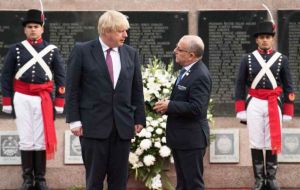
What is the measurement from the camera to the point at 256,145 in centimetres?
753

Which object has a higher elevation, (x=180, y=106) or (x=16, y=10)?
(x=16, y=10)

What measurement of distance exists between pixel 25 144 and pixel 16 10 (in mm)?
1699

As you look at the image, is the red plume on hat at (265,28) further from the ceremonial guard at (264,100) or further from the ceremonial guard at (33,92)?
the ceremonial guard at (33,92)

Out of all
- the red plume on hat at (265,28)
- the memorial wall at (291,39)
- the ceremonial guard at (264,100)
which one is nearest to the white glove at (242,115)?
the ceremonial guard at (264,100)

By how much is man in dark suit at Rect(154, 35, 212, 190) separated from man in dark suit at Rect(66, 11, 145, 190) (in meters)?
0.38

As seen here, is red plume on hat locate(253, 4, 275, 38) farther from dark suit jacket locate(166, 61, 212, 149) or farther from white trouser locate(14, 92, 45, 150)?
white trouser locate(14, 92, 45, 150)

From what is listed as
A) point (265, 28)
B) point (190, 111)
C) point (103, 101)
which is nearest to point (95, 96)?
point (103, 101)

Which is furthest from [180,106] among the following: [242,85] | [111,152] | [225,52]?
[225,52]

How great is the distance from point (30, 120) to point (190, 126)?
2208 mm

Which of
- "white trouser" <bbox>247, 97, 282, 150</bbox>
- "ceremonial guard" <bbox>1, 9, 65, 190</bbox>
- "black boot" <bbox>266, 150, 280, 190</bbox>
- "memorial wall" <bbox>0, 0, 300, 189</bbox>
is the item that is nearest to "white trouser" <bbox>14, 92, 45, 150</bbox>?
"ceremonial guard" <bbox>1, 9, 65, 190</bbox>

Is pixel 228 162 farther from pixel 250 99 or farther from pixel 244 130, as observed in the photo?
pixel 250 99

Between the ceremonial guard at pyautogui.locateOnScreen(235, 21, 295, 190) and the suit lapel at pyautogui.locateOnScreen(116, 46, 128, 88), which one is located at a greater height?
the suit lapel at pyautogui.locateOnScreen(116, 46, 128, 88)

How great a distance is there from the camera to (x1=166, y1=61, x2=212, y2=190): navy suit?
5.62 metres

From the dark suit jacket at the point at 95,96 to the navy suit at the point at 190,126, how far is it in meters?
0.42
